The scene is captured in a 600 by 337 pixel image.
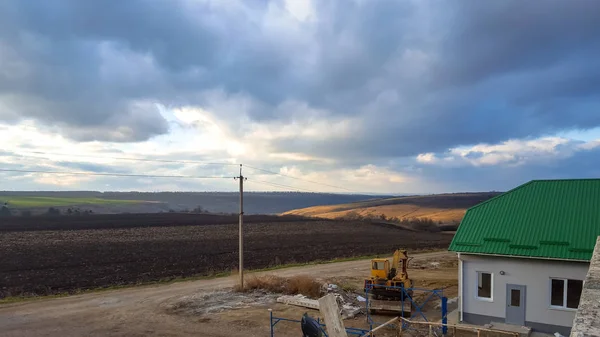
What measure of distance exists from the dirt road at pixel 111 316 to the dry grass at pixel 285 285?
2.36 meters

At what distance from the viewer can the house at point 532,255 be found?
15.6 metres

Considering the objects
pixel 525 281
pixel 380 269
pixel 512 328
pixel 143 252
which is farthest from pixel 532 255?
pixel 143 252

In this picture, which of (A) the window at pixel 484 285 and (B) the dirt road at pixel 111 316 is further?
(B) the dirt road at pixel 111 316

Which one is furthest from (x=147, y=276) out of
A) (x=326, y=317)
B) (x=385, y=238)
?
(x=385, y=238)

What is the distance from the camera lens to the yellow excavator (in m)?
19.7

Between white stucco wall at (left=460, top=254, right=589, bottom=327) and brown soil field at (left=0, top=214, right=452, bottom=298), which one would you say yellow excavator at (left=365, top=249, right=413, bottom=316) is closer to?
white stucco wall at (left=460, top=254, right=589, bottom=327)

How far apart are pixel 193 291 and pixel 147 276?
24.4ft

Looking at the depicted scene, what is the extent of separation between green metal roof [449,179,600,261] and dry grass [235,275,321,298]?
30.1ft

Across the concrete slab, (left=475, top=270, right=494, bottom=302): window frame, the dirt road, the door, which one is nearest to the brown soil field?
the dirt road

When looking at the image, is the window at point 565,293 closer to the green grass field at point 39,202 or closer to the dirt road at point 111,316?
the dirt road at point 111,316

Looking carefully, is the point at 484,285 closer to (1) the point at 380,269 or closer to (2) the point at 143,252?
(1) the point at 380,269

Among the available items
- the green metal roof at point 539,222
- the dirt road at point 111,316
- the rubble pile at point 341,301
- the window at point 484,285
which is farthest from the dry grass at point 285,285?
the green metal roof at point 539,222

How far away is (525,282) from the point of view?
16297mm

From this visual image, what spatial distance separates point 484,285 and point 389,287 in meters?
4.50
